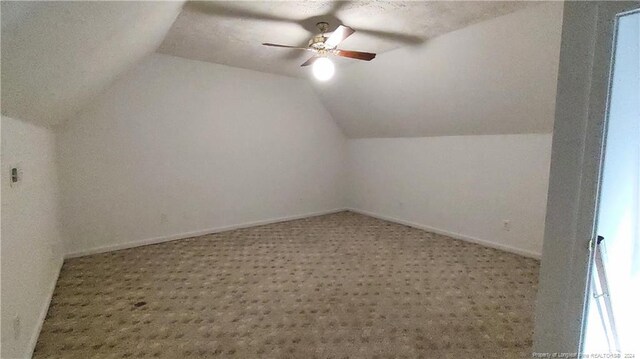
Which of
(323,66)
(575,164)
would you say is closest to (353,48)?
(323,66)

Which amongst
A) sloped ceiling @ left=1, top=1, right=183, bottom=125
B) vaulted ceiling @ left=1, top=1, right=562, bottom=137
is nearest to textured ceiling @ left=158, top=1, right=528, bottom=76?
vaulted ceiling @ left=1, top=1, right=562, bottom=137

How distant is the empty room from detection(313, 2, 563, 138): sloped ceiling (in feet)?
0.08

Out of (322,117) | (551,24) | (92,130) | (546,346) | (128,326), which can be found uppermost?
(551,24)

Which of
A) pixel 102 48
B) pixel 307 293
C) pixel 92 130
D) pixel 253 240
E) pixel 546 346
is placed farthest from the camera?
pixel 253 240

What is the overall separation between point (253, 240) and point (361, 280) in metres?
1.85

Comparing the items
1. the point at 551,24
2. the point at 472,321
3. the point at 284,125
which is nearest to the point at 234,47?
the point at 284,125

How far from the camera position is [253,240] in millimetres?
4406

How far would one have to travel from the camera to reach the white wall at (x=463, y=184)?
373 cm

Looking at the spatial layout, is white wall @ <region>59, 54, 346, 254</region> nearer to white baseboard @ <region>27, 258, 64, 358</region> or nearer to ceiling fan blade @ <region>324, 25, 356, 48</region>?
white baseboard @ <region>27, 258, 64, 358</region>

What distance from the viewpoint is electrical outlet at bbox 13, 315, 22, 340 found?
171cm

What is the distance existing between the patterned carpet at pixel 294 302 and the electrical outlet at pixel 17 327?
0.32 meters

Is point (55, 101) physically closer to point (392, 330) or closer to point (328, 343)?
point (328, 343)

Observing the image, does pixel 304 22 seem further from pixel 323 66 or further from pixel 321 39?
pixel 323 66

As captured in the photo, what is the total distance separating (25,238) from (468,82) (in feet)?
13.3
